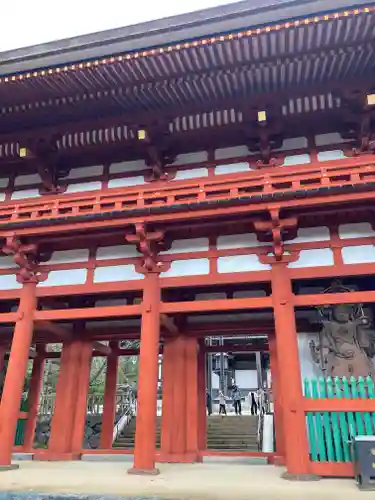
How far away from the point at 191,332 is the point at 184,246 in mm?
2331

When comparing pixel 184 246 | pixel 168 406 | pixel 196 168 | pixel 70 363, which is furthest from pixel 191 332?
pixel 196 168

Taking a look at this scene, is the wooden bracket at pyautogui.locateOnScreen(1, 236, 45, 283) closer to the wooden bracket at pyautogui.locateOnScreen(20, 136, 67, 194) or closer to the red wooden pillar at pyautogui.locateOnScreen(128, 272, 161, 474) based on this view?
A: the wooden bracket at pyautogui.locateOnScreen(20, 136, 67, 194)

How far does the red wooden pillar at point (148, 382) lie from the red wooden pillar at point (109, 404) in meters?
4.40

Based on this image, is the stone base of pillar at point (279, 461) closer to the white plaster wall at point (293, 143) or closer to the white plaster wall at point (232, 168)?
the white plaster wall at point (232, 168)

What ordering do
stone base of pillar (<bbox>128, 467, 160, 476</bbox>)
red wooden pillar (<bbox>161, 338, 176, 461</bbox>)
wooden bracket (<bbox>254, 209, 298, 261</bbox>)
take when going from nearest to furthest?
stone base of pillar (<bbox>128, 467, 160, 476</bbox>) < wooden bracket (<bbox>254, 209, 298, 261</bbox>) < red wooden pillar (<bbox>161, 338, 176, 461</bbox>)

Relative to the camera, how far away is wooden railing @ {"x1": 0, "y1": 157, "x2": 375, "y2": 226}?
21.3ft

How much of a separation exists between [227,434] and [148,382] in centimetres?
1117

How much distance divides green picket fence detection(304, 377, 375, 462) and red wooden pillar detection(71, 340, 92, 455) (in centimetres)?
523

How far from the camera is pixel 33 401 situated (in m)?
10.6

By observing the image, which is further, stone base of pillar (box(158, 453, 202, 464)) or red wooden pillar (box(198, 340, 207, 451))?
red wooden pillar (box(198, 340, 207, 451))

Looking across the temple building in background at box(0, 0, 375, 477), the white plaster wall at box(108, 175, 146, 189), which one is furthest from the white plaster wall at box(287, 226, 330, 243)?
the white plaster wall at box(108, 175, 146, 189)

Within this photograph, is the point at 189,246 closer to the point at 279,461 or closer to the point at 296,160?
the point at 296,160

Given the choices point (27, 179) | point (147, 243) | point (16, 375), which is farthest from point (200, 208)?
point (27, 179)

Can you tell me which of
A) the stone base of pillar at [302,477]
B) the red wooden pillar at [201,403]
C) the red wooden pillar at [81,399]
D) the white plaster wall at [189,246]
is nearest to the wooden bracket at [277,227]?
the white plaster wall at [189,246]
